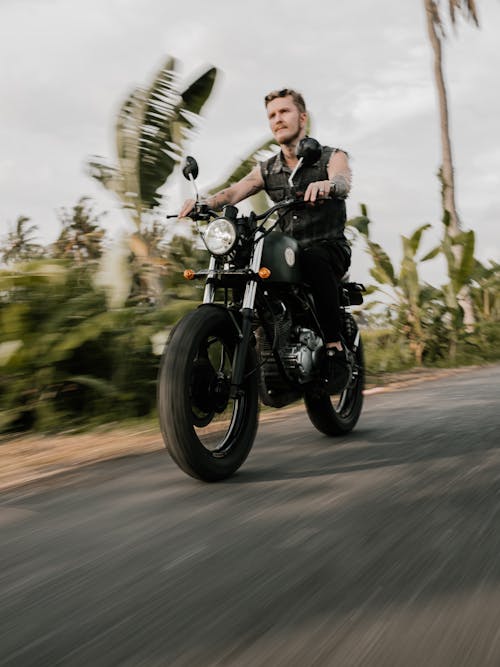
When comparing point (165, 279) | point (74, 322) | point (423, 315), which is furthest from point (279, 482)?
point (423, 315)

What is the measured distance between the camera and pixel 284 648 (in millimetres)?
1851

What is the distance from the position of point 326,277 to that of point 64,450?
1.93m

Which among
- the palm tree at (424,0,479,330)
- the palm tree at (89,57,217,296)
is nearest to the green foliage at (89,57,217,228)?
the palm tree at (89,57,217,296)

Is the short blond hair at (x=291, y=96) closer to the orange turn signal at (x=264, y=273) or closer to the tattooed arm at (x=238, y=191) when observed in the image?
the tattooed arm at (x=238, y=191)

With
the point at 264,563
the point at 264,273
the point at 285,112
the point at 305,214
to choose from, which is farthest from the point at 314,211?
the point at 264,563

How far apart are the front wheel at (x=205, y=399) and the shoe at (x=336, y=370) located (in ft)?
2.40

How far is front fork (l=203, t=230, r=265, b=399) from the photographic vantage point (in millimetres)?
3785

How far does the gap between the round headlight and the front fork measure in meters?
0.11

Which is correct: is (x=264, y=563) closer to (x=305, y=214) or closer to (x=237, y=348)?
(x=237, y=348)

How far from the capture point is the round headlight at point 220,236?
12.3 ft

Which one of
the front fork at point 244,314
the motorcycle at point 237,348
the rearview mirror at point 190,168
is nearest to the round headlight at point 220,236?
the motorcycle at point 237,348

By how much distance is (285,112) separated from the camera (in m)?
4.49

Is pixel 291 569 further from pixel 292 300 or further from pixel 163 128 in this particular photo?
pixel 163 128

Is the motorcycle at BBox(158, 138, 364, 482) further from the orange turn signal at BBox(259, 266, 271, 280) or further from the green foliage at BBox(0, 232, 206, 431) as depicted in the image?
the green foliage at BBox(0, 232, 206, 431)
